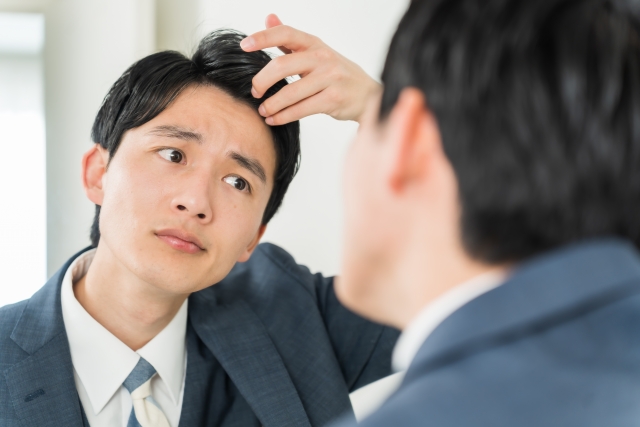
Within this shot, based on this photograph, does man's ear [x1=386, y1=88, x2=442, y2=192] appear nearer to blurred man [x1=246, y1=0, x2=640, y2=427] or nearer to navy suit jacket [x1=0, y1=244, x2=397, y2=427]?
blurred man [x1=246, y1=0, x2=640, y2=427]

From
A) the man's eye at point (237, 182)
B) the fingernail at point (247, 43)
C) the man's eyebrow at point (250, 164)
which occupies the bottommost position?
the man's eye at point (237, 182)

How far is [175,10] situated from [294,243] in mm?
→ 855

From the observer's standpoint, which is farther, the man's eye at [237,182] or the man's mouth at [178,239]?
the man's eye at [237,182]

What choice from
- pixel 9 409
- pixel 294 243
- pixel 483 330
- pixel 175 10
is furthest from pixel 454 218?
pixel 175 10

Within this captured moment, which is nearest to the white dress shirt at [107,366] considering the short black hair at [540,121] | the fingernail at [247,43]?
the fingernail at [247,43]

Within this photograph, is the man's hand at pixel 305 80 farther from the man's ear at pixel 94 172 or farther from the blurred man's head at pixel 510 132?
the blurred man's head at pixel 510 132

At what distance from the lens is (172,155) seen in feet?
4.68

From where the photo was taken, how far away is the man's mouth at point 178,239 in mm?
1357

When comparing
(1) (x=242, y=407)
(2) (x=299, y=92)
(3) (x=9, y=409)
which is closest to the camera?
(3) (x=9, y=409)

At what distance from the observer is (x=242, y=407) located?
1.56 meters

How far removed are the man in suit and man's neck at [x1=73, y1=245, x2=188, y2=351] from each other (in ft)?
2.88

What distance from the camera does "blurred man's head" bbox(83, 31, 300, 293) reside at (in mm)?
1362

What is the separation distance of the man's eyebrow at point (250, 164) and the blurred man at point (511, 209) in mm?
778

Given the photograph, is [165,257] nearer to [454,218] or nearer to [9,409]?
[9,409]
